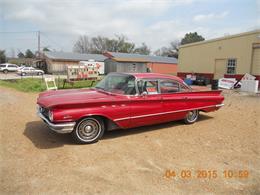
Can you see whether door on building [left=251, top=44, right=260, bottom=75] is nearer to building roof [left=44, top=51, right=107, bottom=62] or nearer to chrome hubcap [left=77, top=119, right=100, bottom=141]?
chrome hubcap [left=77, top=119, right=100, bottom=141]

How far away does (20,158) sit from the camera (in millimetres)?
3900

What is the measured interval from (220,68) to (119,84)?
614 inches

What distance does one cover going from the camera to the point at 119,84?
543 cm

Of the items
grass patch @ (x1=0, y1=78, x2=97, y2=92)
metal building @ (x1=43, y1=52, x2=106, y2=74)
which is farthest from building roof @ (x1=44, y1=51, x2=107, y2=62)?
grass patch @ (x1=0, y1=78, x2=97, y2=92)

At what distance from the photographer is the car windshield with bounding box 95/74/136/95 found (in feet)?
17.1

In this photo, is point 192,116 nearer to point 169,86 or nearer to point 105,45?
point 169,86

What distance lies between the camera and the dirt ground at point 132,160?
313cm

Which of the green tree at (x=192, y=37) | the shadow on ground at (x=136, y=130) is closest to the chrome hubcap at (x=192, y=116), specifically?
the shadow on ground at (x=136, y=130)

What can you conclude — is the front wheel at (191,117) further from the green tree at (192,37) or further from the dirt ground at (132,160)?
the green tree at (192,37)

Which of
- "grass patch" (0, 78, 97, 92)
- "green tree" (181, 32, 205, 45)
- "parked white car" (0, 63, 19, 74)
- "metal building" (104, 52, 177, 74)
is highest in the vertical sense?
"green tree" (181, 32, 205, 45)

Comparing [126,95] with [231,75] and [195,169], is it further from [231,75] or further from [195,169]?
[231,75]

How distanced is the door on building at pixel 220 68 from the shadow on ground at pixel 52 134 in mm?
13857

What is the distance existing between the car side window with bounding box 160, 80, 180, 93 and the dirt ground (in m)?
1.04

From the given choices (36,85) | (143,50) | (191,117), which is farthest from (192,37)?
(191,117)
